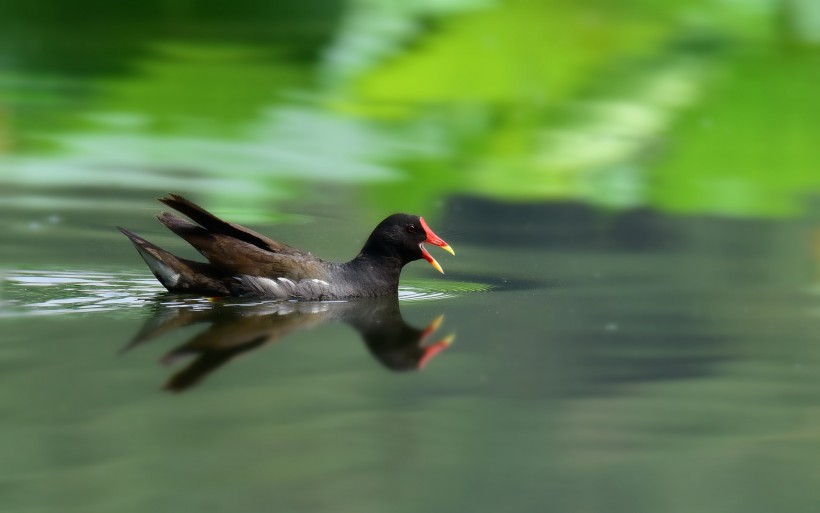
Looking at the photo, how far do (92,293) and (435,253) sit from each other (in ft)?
7.98

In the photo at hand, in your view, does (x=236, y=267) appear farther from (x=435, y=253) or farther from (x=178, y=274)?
(x=435, y=253)

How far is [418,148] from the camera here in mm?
11664

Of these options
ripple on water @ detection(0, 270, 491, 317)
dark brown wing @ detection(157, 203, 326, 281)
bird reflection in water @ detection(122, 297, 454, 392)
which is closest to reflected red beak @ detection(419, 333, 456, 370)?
bird reflection in water @ detection(122, 297, 454, 392)

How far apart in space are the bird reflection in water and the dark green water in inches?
1.1

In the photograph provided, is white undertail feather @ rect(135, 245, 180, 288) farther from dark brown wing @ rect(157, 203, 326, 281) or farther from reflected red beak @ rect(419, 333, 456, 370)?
reflected red beak @ rect(419, 333, 456, 370)

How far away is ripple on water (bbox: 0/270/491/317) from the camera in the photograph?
6.58 metres

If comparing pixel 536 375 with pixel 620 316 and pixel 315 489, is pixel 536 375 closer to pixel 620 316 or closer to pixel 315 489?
pixel 620 316

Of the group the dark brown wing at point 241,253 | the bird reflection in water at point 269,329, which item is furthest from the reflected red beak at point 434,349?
the dark brown wing at point 241,253

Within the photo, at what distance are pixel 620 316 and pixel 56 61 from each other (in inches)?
353

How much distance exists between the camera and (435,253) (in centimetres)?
864

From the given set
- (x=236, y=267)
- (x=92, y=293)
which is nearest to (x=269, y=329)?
(x=236, y=267)

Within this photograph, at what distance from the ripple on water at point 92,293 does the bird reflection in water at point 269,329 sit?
0.54ft

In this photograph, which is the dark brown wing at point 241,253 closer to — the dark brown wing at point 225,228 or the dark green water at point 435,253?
the dark brown wing at point 225,228

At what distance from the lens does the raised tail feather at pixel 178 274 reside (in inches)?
276
